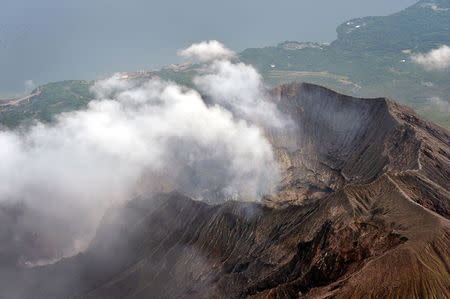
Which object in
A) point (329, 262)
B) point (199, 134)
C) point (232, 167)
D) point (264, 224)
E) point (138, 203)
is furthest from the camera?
point (199, 134)

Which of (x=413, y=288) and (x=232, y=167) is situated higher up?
(x=413, y=288)

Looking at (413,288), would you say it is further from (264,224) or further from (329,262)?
(264,224)

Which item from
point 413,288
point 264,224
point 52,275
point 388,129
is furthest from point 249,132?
point 413,288

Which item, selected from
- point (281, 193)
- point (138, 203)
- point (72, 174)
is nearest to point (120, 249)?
point (138, 203)

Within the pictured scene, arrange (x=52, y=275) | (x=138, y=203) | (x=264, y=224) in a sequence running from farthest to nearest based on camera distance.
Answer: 1. (x=138, y=203)
2. (x=52, y=275)
3. (x=264, y=224)

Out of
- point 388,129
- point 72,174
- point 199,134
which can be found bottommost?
point 72,174

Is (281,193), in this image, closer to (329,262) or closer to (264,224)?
(264,224)

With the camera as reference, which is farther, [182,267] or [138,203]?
[138,203]
